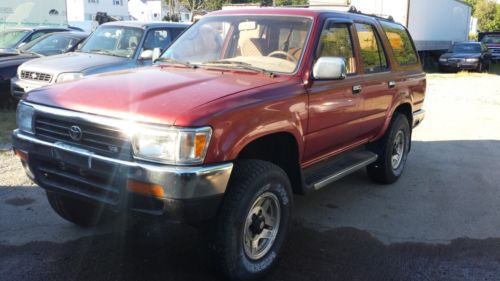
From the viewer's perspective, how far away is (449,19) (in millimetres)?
27938

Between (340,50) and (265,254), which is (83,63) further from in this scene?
(265,254)

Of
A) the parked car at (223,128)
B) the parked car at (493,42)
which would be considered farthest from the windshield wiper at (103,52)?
the parked car at (493,42)

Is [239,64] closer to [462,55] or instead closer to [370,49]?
[370,49]

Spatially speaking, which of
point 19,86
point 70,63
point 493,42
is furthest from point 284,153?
point 493,42

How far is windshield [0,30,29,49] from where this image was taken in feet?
39.8

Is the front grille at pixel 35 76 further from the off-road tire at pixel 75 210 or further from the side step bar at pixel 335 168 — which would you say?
the side step bar at pixel 335 168

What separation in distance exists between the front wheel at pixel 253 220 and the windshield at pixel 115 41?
19.1 ft

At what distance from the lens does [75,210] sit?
4289 mm

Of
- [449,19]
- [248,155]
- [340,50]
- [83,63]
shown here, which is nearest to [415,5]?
[449,19]

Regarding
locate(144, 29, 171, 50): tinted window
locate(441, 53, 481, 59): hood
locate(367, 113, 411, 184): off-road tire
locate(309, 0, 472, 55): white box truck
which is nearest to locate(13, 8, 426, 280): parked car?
locate(367, 113, 411, 184): off-road tire

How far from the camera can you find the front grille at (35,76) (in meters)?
8.23

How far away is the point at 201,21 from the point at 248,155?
6.24 ft

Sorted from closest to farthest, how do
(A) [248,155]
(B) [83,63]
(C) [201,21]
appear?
(A) [248,155] < (C) [201,21] < (B) [83,63]

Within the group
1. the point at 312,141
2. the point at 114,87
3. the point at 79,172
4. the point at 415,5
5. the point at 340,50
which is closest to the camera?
the point at 79,172
